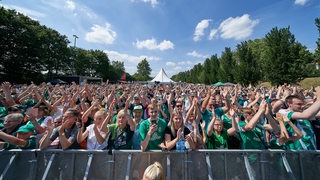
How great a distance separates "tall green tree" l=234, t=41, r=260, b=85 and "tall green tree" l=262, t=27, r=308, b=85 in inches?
227

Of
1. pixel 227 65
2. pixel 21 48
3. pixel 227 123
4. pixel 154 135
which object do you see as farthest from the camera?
pixel 227 65

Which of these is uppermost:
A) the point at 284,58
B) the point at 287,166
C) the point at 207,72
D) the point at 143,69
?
the point at 143,69

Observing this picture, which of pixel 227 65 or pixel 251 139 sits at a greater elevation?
pixel 227 65

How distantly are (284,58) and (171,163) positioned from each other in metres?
29.2

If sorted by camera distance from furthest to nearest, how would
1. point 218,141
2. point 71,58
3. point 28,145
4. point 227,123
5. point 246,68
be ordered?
point 71,58 < point 246,68 < point 227,123 < point 218,141 < point 28,145

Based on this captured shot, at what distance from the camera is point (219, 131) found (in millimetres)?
3566

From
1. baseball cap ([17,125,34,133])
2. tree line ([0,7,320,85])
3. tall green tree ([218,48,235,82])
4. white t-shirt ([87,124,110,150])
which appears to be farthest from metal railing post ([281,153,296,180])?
tall green tree ([218,48,235,82])

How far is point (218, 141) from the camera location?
3473mm

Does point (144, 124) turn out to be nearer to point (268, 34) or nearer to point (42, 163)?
point (42, 163)

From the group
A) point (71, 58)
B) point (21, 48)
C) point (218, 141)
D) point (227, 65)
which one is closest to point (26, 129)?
point (218, 141)

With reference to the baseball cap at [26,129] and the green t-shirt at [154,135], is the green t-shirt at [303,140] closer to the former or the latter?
the green t-shirt at [154,135]

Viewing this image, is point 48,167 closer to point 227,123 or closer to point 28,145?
point 28,145

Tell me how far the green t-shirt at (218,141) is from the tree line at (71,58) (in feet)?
84.7

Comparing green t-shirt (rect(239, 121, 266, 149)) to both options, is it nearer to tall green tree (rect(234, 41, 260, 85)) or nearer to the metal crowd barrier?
the metal crowd barrier
